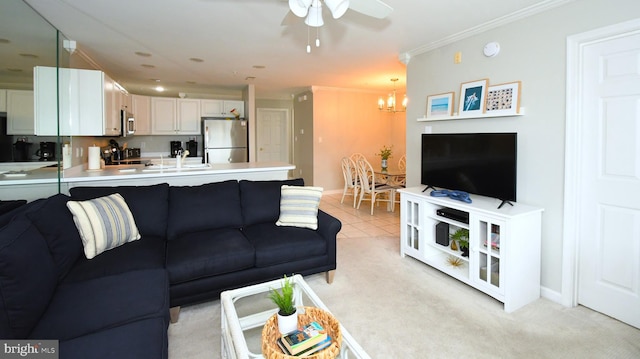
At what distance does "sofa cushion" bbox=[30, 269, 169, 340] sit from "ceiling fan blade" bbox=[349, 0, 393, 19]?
6.95ft

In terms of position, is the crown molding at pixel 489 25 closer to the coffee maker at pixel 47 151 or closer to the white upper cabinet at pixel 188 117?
the coffee maker at pixel 47 151

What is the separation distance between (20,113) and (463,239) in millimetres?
3743

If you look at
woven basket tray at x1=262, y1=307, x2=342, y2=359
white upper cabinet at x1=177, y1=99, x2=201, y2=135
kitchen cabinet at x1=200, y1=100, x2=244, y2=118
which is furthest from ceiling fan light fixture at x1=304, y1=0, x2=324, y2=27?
white upper cabinet at x1=177, y1=99, x2=201, y2=135

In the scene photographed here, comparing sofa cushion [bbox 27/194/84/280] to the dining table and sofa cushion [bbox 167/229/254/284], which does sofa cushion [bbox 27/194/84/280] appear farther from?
the dining table

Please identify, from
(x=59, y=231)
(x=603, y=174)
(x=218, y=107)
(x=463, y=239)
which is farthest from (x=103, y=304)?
(x=218, y=107)

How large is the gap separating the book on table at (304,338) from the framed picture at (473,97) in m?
2.63

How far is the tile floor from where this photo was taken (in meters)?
4.45

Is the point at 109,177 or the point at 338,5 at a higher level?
the point at 338,5

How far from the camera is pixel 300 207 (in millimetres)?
2994

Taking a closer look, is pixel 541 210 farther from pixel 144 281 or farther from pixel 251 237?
pixel 144 281

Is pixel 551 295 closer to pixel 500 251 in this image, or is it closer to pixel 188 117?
pixel 500 251

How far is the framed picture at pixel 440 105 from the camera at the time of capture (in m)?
3.47

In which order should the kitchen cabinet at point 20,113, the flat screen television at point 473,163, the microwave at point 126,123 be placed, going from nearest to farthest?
1. the kitchen cabinet at point 20,113
2. the flat screen television at point 473,163
3. the microwave at point 126,123

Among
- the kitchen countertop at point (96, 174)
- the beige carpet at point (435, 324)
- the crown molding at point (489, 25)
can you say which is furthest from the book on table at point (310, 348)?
the crown molding at point (489, 25)
